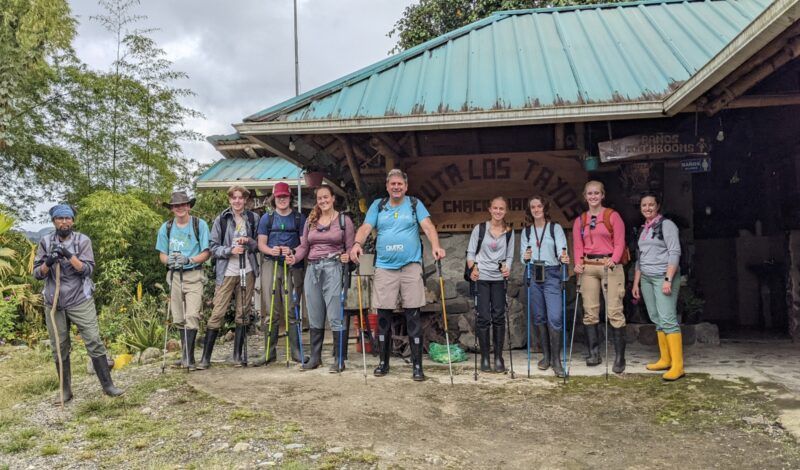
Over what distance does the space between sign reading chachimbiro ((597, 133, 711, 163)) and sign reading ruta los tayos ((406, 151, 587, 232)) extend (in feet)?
3.05

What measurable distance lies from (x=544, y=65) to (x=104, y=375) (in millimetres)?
5579

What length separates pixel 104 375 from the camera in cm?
520

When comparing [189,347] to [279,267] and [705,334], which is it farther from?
[705,334]

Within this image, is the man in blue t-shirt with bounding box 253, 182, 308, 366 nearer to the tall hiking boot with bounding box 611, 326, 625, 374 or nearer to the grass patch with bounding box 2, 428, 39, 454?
the grass patch with bounding box 2, 428, 39, 454

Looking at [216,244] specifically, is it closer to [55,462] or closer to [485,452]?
[55,462]

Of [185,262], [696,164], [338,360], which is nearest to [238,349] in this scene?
[185,262]

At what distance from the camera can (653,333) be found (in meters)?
6.85

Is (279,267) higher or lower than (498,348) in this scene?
higher

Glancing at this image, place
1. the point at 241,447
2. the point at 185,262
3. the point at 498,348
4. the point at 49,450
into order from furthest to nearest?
the point at 185,262 < the point at 498,348 < the point at 49,450 < the point at 241,447

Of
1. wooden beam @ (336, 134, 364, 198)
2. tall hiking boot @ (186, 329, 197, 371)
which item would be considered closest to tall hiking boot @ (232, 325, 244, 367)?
tall hiking boot @ (186, 329, 197, 371)

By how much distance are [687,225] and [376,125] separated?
438 cm

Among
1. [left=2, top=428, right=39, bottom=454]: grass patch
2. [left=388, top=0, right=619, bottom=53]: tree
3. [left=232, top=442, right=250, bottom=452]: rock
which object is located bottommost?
[left=2, top=428, right=39, bottom=454]: grass patch

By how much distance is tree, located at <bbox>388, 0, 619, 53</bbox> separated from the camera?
596 inches

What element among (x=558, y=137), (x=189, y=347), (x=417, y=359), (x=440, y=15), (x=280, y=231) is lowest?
(x=417, y=359)
